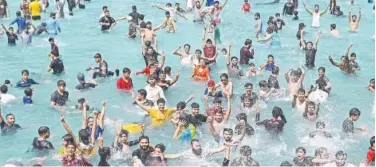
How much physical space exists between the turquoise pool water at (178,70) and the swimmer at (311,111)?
0.20 m

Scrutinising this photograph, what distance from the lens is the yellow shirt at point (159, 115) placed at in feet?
46.9

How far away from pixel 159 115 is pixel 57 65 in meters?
5.66

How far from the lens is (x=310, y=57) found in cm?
1936

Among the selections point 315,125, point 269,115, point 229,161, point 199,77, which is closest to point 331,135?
point 315,125

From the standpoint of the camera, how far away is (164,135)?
1423cm

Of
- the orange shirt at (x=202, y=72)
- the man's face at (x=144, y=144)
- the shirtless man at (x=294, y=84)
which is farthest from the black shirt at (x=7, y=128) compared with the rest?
the shirtless man at (x=294, y=84)

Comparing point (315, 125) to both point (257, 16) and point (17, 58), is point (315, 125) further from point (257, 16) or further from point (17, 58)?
point (17, 58)

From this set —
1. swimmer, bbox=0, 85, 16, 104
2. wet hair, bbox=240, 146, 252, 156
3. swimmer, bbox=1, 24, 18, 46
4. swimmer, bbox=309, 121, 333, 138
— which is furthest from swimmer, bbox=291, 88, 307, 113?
swimmer, bbox=1, 24, 18, 46

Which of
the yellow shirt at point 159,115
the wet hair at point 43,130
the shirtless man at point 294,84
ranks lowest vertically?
the wet hair at point 43,130

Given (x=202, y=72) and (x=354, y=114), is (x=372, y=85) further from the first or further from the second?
(x=202, y=72)

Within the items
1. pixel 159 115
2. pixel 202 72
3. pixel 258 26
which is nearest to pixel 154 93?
pixel 159 115

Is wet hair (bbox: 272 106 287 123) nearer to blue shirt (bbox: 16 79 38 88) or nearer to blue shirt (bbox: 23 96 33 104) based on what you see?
blue shirt (bbox: 23 96 33 104)

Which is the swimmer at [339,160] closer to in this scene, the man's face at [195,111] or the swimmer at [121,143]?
the man's face at [195,111]

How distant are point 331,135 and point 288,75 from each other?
127 inches
